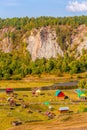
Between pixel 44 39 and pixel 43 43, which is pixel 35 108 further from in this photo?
pixel 44 39

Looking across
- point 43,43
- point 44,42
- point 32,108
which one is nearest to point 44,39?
point 44,42

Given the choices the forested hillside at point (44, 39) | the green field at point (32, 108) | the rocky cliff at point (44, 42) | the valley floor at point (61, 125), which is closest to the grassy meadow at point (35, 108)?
the green field at point (32, 108)

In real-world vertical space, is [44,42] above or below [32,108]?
above

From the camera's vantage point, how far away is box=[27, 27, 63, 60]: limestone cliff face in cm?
16960

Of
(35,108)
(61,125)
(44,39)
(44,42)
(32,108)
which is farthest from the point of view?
(44,39)

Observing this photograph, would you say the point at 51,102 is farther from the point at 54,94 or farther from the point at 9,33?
the point at 9,33

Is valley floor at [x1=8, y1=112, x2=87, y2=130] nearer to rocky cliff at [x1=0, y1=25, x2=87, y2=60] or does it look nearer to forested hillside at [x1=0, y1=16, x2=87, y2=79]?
forested hillside at [x1=0, y1=16, x2=87, y2=79]

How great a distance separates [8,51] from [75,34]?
37.6 meters

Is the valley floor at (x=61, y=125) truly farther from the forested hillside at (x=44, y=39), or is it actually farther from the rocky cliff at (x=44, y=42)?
the rocky cliff at (x=44, y=42)

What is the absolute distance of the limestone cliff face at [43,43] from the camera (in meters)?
170

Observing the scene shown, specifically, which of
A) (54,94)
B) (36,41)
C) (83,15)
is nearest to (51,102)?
(54,94)

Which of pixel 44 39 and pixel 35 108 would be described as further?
pixel 44 39

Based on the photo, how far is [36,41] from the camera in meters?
174

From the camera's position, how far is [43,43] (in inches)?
6801
